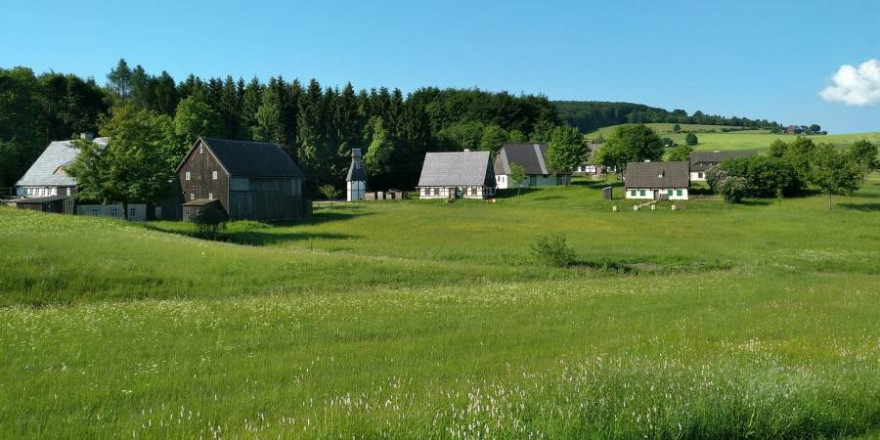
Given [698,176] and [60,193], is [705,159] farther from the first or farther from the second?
[60,193]

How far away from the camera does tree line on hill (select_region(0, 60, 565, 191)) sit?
9019 cm

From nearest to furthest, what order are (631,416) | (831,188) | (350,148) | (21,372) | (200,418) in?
(631,416) → (200,418) → (21,372) → (831,188) → (350,148)

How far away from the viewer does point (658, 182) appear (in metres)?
97.1

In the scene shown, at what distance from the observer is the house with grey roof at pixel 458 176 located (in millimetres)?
109500

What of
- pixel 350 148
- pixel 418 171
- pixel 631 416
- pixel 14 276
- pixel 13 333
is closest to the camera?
pixel 631 416

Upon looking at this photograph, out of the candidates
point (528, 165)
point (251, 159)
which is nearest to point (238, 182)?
point (251, 159)

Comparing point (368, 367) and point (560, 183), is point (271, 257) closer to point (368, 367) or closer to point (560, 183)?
point (368, 367)

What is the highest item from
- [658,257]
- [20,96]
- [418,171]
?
[20,96]

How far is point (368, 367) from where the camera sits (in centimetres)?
1148

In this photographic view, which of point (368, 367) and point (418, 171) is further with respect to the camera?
point (418, 171)

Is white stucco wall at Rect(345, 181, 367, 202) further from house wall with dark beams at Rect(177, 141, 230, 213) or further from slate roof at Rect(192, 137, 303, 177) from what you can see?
house wall with dark beams at Rect(177, 141, 230, 213)

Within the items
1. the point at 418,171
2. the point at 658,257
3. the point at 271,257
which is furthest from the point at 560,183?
the point at 271,257

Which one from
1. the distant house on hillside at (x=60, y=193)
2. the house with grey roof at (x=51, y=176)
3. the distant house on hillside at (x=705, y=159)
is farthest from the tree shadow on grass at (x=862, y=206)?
the house with grey roof at (x=51, y=176)

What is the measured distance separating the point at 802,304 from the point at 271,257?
24018 millimetres
